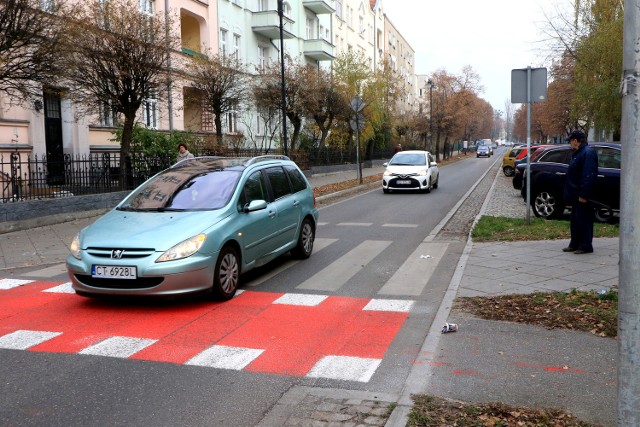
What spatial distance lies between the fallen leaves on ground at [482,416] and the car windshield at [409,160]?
67.4 feet

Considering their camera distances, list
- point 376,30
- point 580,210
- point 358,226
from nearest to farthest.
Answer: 1. point 580,210
2. point 358,226
3. point 376,30

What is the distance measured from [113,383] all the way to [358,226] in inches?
392

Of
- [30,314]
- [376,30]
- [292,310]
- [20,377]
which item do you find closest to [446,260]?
[292,310]

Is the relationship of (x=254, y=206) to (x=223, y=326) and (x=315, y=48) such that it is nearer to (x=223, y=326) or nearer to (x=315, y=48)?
(x=223, y=326)

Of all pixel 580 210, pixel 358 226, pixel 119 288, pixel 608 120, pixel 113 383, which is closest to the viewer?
pixel 113 383

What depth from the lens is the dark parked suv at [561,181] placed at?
1277 centimetres

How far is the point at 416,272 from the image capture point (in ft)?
29.2

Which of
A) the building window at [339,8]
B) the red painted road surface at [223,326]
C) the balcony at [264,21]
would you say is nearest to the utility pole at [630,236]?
the red painted road surface at [223,326]

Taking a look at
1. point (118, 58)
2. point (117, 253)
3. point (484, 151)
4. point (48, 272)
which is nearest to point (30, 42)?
point (118, 58)

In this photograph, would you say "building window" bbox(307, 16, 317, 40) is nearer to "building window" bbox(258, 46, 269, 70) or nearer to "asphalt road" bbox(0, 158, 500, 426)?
"building window" bbox(258, 46, 269, 70)

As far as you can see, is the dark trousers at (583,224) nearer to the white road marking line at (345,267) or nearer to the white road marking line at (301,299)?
the white road marking line at (345,267)

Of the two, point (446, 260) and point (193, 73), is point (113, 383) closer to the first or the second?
point (446, 260)

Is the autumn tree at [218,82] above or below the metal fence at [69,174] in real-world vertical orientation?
above

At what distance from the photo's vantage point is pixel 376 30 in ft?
227
